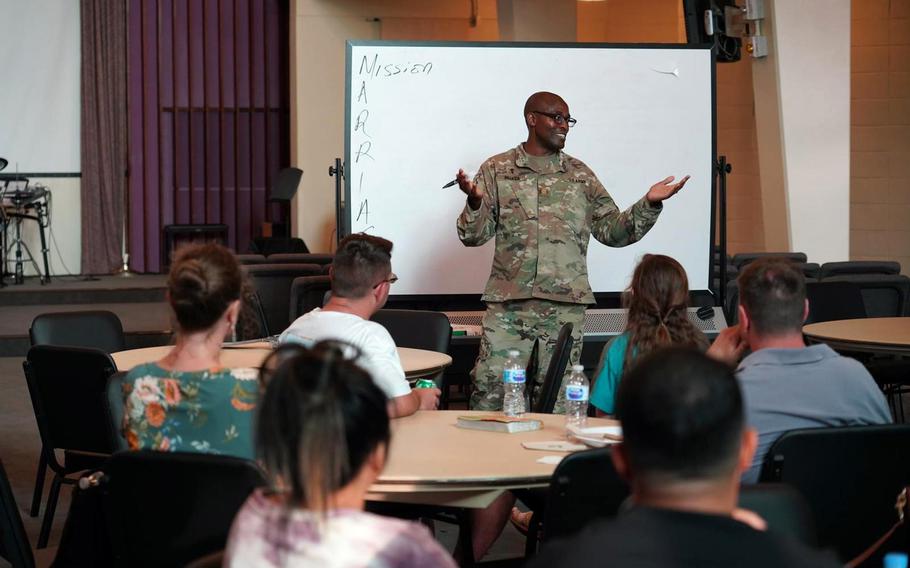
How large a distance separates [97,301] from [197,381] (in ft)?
30.5

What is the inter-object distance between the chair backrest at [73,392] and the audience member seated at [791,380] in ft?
6.79

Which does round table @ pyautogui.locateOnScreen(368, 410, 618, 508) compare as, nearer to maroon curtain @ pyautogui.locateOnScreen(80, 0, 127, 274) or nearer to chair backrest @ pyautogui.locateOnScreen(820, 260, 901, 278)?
chair backrest @ pyautogui.locateOnScreen(820, 260, 901, 278)

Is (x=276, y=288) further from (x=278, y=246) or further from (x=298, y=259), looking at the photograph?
(x=278, y=246)

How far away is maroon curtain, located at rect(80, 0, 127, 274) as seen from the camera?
41.1 ft

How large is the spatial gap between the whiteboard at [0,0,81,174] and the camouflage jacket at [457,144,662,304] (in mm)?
9072

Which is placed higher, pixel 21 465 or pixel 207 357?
pixel 207 357

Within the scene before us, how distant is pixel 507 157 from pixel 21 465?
277 centimetres

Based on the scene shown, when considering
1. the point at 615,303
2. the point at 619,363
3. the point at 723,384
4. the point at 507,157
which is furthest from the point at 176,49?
the point at 723,384

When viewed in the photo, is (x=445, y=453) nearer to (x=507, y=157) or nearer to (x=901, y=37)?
(x=507, y=157)

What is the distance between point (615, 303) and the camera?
611cm

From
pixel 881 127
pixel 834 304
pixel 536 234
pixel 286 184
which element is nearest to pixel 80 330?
pixel 536 234

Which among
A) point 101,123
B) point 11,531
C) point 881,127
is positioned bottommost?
point 11,531

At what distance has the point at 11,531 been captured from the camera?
282 centimetres

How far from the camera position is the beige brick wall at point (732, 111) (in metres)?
12.1
